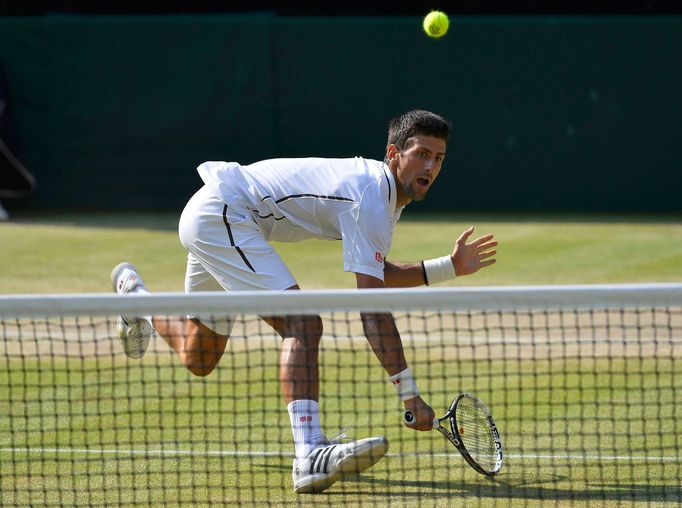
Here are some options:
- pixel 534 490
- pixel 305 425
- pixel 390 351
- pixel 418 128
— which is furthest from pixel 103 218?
pixel 534 490

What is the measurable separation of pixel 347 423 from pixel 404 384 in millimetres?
1240

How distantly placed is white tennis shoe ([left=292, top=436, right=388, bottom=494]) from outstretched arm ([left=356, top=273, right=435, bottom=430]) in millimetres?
233

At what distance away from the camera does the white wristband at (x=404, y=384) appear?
5.03 metres

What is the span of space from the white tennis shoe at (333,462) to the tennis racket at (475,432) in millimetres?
399

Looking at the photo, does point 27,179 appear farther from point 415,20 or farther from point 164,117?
point 415,20

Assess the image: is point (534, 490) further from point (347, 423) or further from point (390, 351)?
point (347, 423)

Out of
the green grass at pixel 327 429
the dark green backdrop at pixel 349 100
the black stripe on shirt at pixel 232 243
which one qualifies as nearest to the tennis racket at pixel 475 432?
the green grass at pixel 327 429

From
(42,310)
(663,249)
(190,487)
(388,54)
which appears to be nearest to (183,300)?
(42,310)

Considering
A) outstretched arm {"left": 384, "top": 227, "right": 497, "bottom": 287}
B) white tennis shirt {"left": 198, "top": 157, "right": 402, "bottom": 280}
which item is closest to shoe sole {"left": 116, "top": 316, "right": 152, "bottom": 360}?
white tennis shirt {"left": 198, "top": 157, "right": 402, "bottom": 280}

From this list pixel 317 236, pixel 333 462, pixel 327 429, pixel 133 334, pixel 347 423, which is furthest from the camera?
pixel 133 334

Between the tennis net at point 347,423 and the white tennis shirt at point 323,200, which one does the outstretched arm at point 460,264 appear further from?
the white tennis shirt at point 323,200

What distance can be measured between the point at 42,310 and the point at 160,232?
384 inches

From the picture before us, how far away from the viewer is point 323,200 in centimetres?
550

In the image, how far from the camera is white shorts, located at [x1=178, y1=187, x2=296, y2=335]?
18.1 feet
